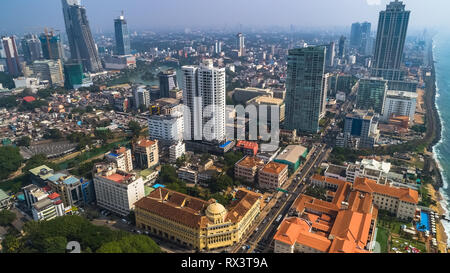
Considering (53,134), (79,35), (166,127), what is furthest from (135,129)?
(79,35)

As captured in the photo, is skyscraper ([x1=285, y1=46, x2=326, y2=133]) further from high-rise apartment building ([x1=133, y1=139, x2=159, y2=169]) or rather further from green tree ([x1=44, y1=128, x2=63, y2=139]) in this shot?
green tree ([x1=44, y1=128, x2=63, y2=139])

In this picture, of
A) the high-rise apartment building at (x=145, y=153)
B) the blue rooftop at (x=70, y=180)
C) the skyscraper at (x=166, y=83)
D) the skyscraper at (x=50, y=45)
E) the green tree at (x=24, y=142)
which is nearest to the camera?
the blue rooftop at (x=70, y=180)

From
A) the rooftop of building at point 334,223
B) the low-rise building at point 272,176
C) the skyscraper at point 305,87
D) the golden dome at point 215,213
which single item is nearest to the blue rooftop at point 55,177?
the golden dome at point 215,213

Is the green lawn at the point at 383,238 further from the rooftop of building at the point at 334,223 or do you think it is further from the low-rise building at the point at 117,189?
the low-rise building at the point at 117,189

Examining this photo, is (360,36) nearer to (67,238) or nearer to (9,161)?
(9,161)

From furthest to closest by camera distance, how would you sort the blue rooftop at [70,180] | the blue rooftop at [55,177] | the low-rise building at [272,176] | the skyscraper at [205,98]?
the skyscraper at [205,98] → the low-rise building at [272,176] → the blue rooftop at [55,177] → the blue rooftop at [70,180]
